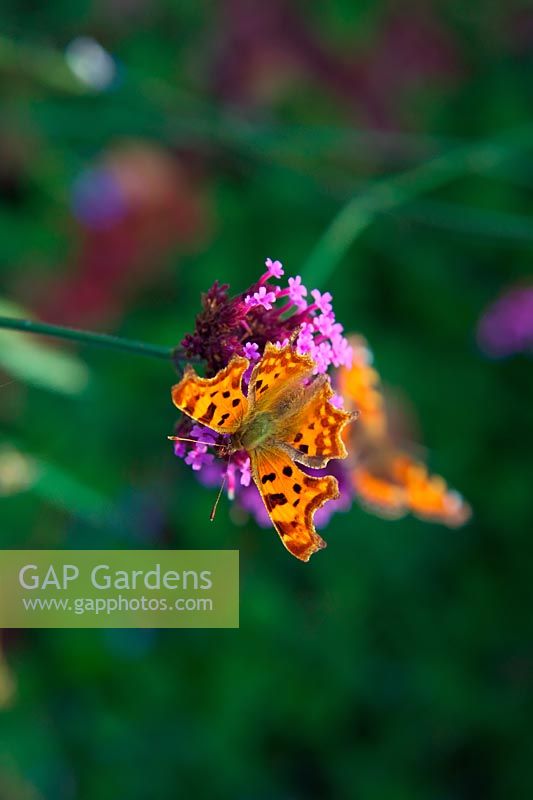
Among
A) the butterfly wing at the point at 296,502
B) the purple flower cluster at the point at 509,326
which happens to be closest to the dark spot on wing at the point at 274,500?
the butterfly wing at the point at 296,502

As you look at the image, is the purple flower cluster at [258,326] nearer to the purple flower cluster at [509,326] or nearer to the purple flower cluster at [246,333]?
the purple flower cluster at [246,333]

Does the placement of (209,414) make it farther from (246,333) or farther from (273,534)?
(273,534)

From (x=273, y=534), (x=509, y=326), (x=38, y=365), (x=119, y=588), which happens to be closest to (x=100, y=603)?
(x=119, y=588)

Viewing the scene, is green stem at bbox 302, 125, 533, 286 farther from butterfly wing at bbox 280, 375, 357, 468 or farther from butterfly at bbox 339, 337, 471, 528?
butterfly wing at bbox 280, 375, 357, 468

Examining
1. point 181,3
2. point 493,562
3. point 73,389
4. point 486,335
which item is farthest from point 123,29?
point 493,562

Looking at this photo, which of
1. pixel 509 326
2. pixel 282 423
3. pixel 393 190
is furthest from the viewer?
pixel 509 326

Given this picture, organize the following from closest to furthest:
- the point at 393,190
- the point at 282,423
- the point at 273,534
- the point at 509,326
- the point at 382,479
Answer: the point at 282,423
the point at 382,479
the point at 393,190
the point at 509,326
the point at 273,534

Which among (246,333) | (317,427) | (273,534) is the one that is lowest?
(317,427)
